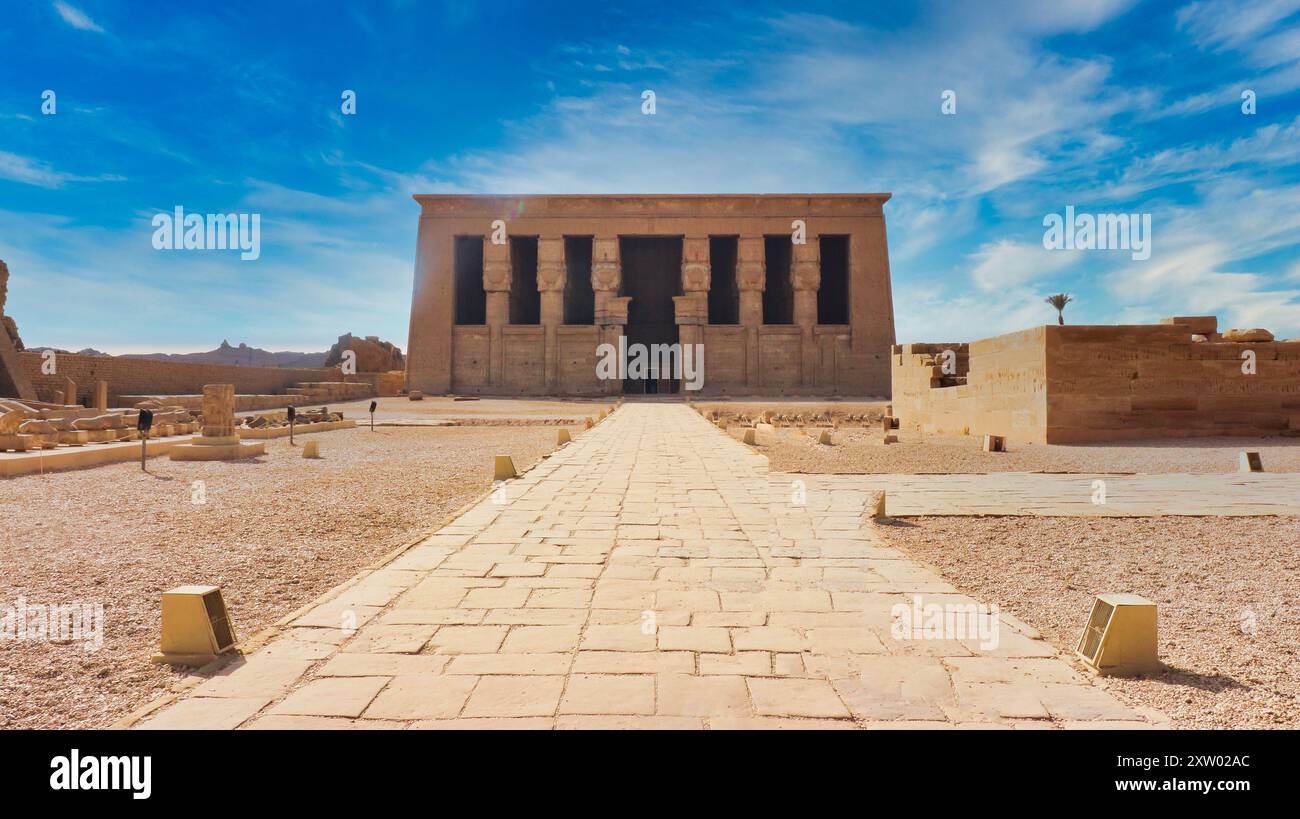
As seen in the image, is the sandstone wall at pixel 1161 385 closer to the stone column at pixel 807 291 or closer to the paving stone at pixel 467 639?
the paving stone at pixel 467 639

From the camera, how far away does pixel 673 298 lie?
40062 mm

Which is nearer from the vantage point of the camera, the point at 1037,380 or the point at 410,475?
the point at 410,475

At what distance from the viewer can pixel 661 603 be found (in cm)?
364

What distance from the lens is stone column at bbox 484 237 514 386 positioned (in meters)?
39.7

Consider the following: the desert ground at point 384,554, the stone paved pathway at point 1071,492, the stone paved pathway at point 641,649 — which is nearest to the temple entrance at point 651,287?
the desert ground at point 384,554

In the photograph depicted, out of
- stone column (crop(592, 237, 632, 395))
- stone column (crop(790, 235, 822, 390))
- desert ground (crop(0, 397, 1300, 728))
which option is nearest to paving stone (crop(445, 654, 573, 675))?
desert ground (crop(0, 397, 1300, 728))

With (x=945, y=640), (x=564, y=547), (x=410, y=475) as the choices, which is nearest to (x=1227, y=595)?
(x=945, y=640)

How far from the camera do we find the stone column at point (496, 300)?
130 ft

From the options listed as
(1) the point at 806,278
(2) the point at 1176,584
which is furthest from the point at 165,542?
(1) the point at 806,278

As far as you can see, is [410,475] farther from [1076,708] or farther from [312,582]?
[1076,708]

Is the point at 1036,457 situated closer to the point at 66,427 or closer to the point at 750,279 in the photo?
the point at 66,427

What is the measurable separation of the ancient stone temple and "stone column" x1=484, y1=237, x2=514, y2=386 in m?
0.06

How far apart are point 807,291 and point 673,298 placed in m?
8.07
